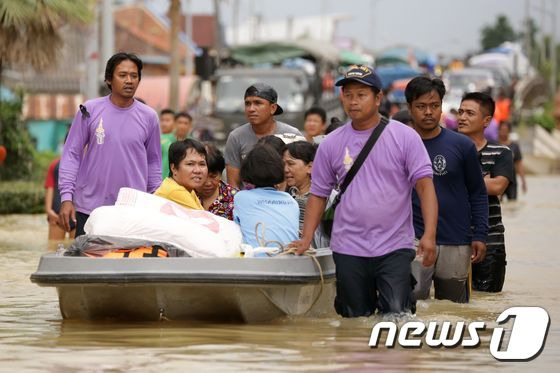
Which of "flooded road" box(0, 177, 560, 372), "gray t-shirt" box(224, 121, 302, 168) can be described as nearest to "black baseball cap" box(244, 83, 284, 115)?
"gray t-shirt" box(224, 121, 302, 168)

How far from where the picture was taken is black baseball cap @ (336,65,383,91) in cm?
958

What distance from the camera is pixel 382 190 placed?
31.2 feet

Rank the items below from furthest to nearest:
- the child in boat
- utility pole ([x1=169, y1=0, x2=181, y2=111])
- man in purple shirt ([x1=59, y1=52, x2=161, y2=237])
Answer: utility pole ([x1=169, y1=0, x2=181, y2=111]), man in purple shirt ([x1=59, y1=52, x2=161, y2=237]), the child in boat

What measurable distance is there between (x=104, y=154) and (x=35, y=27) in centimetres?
1546

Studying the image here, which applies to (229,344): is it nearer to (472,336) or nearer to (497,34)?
(472,336)

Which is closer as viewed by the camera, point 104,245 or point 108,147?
point 104,245

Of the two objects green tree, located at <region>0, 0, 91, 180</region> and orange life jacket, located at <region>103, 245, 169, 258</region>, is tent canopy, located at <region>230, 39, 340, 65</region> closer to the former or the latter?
green tree, located at <region>0, 0, 91, 180</region>

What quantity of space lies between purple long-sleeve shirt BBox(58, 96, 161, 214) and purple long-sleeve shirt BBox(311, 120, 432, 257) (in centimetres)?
210

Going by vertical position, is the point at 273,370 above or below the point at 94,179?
below

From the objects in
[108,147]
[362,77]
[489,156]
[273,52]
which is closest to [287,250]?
[362,77]

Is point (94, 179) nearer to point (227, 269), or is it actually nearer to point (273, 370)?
point (227, 269)

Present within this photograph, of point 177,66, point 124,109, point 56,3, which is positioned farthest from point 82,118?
point 177,66

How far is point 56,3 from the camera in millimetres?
25812

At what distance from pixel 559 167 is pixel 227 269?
33.5 meters
